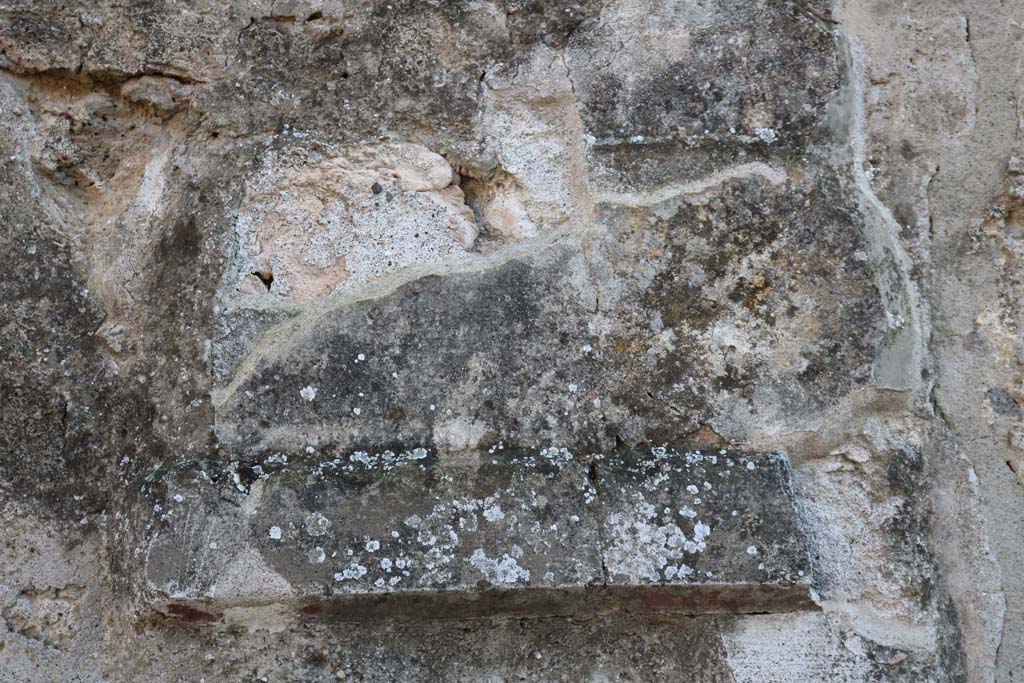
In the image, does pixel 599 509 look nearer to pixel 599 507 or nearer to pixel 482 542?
pixel 599 507

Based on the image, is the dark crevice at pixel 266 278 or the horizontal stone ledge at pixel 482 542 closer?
the horizontal stone ledge at pixel 482 542

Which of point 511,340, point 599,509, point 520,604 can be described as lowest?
point 520,604

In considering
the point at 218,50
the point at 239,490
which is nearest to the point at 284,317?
the point at 239,490

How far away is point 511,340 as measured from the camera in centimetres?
147

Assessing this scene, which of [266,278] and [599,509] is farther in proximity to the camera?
[266,278]

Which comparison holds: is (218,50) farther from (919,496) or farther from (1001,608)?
(1001,608)

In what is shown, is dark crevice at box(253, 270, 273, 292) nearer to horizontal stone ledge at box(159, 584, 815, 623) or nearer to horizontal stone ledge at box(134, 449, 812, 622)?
horizontal stone ledge at box(134, 449, 812, 622)

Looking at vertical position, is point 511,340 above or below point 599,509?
above

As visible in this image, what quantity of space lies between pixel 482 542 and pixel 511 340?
300mm

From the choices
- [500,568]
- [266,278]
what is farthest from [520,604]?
[266,278]

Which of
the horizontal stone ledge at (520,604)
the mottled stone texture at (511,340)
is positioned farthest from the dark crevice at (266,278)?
the horizontal stone ledge at (520,604)

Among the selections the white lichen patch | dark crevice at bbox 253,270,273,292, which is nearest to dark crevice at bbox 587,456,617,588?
the white lichen patch

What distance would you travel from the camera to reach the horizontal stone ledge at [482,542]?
1330mm

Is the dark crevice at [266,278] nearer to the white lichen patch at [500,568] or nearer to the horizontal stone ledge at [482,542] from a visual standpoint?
the horizontal stone ledge at [482,542]
